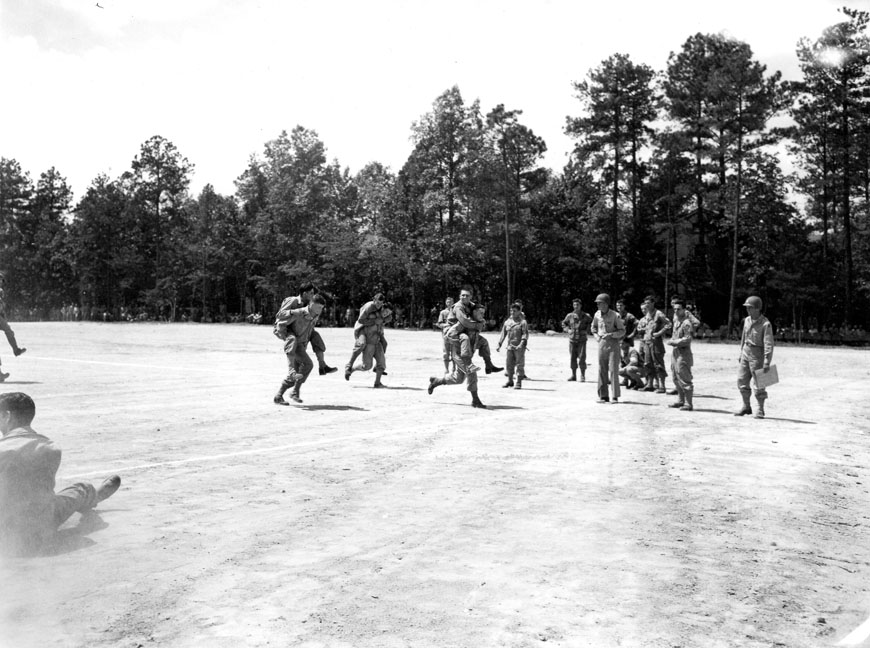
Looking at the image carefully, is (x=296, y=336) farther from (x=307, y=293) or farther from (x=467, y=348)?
(x=467, y=348)

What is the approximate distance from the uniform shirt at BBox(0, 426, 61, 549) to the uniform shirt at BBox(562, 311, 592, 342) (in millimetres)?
15430

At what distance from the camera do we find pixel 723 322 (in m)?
62.6

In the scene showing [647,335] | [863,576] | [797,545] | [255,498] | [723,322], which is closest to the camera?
[863,576]

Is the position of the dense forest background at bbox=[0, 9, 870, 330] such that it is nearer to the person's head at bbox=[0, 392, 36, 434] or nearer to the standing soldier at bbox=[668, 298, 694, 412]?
the standing soldier at bbox=[668, 298, 694, 412]

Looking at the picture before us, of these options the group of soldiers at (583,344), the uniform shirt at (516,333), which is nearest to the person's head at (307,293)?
the group of soldiers at (583,344)

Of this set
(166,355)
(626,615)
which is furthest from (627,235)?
(626,615)

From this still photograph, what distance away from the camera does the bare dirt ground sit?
15.5 feet

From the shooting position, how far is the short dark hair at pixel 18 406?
19.8 ft

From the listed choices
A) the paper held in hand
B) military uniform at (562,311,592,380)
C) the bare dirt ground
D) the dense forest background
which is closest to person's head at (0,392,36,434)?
the bare dirt ground

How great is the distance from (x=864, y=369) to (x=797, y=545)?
2390 cm

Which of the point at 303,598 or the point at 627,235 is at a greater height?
the point at 627,235

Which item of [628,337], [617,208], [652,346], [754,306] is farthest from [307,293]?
[617,208]

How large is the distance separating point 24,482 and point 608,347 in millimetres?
11995

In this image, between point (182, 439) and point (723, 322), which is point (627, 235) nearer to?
point (723, 322)
